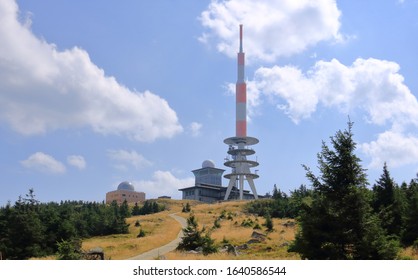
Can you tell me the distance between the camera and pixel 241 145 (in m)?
128

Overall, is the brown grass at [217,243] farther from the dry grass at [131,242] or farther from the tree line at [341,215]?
the tree line at [341,215]

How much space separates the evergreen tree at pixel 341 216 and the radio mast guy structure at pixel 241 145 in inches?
3870

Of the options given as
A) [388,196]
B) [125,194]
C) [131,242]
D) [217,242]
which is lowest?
[131,242]

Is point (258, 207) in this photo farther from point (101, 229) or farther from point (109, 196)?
point (109, 196)

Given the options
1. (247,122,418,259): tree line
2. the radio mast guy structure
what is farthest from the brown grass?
the radio mast guy structure

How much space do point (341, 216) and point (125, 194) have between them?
144m

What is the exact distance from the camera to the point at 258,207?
3780 inches

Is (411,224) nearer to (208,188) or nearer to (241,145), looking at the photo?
(241,145)

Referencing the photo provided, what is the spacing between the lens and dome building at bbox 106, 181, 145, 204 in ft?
514

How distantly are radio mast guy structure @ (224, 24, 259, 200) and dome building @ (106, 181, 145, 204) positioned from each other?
132ft

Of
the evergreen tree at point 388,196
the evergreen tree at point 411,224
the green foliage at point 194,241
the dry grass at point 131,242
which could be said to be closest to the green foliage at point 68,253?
the dry grass at point 131,242

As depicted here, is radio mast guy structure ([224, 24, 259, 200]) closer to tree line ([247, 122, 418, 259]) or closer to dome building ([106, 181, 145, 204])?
dome building ([106, 181, 145, 204])

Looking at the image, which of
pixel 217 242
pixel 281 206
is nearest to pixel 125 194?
pixel 281 206

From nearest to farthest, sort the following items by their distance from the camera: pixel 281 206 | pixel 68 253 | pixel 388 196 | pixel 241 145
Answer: pixel 68 253 < pixel 388 196 < pixel 281 206 < pixel 241 145
